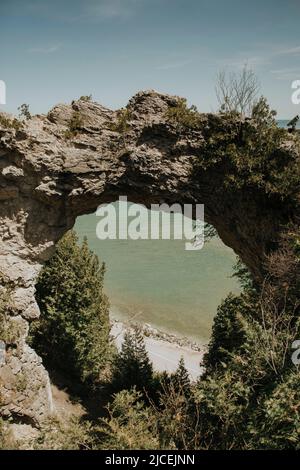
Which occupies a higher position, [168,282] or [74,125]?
[74,125]

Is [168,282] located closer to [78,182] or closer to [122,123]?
[78,182]

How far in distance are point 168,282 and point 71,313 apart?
1983 centimetres

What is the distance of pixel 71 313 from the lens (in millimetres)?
18312

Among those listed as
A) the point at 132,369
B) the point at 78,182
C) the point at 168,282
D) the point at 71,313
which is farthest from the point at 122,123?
the point at 168,282

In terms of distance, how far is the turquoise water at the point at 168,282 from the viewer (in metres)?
32.0

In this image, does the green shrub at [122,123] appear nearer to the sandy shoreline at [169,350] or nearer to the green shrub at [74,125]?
the green shrub at [74,125]

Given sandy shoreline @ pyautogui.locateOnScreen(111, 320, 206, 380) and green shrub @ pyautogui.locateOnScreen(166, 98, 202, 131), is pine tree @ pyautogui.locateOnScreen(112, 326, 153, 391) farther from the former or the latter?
green shrub @ pyautogui.locateOnScreen(166, 98, 202, 131)

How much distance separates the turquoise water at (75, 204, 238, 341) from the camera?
3200 cm

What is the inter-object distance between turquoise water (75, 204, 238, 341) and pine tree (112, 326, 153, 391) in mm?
9732

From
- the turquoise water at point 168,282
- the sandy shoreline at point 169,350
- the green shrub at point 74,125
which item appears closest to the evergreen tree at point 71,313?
the sandy shoreline at point 169,350

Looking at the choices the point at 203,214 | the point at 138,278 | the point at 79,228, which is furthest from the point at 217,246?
the point at 203,214

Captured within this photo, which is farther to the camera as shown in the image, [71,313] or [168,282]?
[168,282]

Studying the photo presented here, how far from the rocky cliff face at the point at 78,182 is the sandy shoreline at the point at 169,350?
37.8 ft
